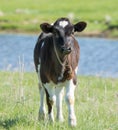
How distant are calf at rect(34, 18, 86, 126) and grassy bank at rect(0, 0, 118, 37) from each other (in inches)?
1858

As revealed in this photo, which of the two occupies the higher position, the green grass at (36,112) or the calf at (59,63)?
the calf at (59,63)

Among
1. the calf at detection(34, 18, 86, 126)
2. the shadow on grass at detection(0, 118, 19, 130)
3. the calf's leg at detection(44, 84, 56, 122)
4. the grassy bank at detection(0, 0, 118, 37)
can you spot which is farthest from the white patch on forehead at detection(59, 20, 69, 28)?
the grassy bank at detection(0, 0, 118, 37)

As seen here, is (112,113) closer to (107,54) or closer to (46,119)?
(46,119)

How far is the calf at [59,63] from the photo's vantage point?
1044 cm

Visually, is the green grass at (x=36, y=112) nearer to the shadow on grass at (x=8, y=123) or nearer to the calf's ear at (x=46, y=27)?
the shadow on grass at (x=8, y=123)

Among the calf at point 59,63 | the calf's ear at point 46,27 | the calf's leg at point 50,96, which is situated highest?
the calf's ear at point 46,27

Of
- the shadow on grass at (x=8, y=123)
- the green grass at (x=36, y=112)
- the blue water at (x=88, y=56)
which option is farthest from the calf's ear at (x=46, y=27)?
the blue water at (x=88, y=56)

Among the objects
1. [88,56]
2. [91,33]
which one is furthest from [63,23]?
[91,33]

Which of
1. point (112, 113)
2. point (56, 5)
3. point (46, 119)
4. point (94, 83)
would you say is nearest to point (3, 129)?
point (46, 119)

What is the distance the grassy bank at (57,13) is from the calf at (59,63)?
47190mm

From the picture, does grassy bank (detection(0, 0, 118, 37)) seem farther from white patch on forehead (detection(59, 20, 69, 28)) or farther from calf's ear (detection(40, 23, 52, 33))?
white patch on forehead (detection(59, 20, 69, 28))

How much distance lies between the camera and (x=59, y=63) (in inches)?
423

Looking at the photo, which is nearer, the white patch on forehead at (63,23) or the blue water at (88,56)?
the white patch on forehead at (63,23)

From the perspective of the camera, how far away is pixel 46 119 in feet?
35.3
